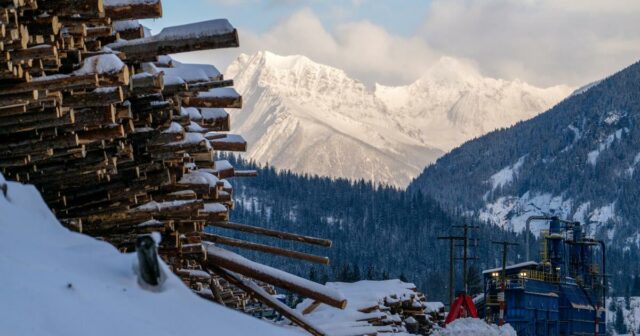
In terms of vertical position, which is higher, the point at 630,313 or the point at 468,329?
the point at 468,329

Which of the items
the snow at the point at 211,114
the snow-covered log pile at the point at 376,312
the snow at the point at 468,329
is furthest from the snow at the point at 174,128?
the snow at the point at 468,329

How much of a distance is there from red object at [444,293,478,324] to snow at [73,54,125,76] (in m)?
25.3

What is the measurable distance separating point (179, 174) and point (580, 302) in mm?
74046

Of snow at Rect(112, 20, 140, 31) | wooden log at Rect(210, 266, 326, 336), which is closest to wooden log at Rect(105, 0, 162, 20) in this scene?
snow at Rect(112, 20, 140, 31)

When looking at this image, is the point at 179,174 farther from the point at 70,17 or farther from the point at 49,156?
the point at 70,17

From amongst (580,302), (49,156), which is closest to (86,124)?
(49,156)

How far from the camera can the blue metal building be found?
248 feet

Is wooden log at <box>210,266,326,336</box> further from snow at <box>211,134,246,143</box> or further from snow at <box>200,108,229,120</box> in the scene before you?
snow at <box>211,134,246,143</box>

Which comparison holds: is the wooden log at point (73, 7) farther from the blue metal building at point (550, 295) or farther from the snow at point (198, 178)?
the blue metal building at point (550, 295)

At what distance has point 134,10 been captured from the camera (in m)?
8.48

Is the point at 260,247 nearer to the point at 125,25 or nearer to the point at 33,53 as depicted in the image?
the point at 125,25

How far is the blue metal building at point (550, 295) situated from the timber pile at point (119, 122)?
6178 cm

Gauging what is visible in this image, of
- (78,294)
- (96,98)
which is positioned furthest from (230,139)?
(78,294)

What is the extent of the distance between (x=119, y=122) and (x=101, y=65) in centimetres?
113
